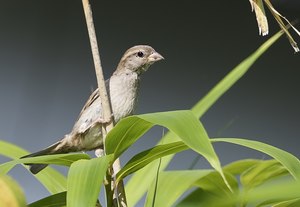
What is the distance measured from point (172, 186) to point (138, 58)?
23.9 inches

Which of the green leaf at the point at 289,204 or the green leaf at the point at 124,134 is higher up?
the green leaf at the point at 124,134

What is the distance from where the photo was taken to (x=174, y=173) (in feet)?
2.71

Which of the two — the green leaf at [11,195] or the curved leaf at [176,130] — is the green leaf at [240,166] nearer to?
the curved leaf at [176,130]

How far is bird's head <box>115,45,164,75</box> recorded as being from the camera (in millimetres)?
Answer: 1347

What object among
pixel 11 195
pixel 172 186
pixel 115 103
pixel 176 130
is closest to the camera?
pixel 11 195

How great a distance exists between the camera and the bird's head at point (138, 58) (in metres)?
1.35

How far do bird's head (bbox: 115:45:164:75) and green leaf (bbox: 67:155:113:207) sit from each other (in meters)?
0.69

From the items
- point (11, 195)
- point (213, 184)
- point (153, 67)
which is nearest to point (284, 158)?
point (213, 184)

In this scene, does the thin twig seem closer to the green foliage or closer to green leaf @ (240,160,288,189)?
the green foliage

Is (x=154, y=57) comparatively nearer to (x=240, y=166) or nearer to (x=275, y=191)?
(x=240, y=166)

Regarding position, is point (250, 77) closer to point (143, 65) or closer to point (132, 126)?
point (143, 65)

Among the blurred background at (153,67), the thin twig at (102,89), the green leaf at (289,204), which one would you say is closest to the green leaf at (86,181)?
the thin twig at (102,89)

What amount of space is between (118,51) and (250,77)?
20.3 inches

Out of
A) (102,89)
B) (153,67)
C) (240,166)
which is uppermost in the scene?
(102,89)
